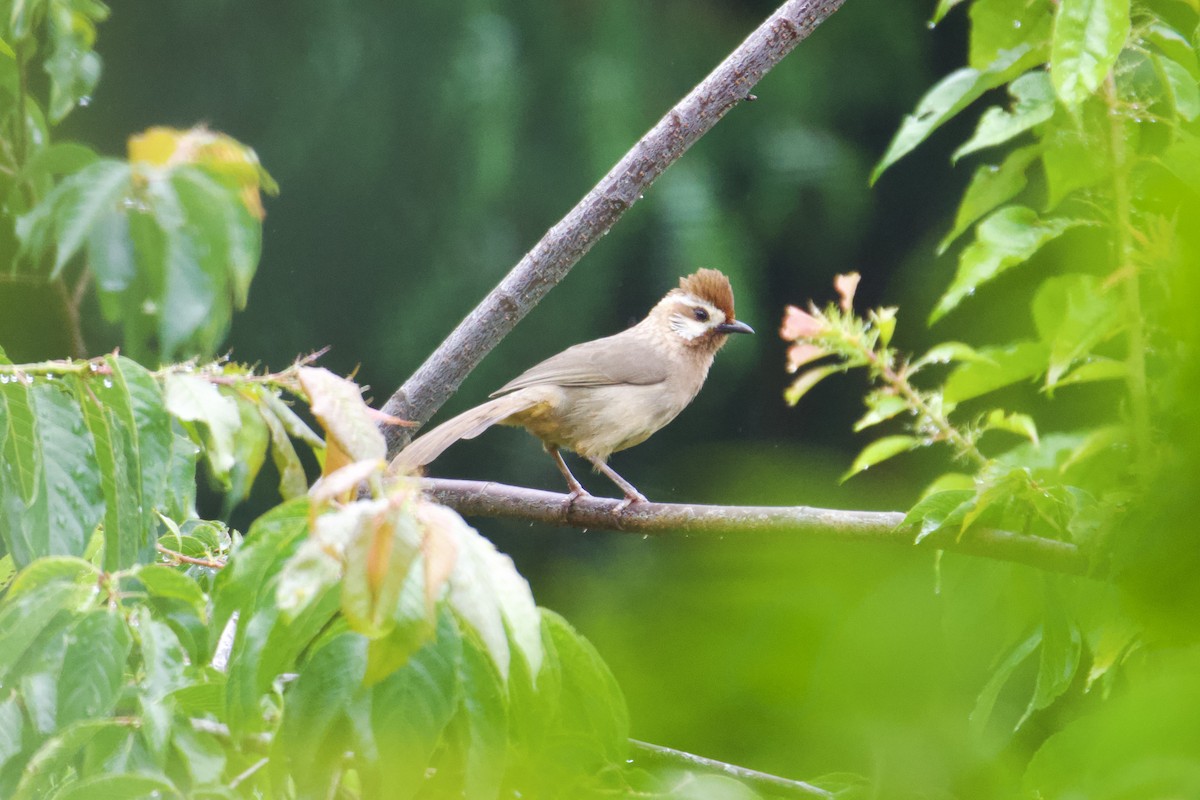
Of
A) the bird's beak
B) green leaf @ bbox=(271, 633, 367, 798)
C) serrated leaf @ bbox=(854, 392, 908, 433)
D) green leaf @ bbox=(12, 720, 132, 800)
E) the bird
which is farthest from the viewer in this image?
the bird's beak

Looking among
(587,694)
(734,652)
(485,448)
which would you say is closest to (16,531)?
(587,694)

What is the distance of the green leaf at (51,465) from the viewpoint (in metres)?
A: 1.09

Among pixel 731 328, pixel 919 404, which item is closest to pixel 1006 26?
pixel 919 404

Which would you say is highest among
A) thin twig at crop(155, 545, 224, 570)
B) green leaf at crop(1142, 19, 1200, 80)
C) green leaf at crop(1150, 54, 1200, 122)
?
green leaf at crop(1142, 19, 1200, 80)

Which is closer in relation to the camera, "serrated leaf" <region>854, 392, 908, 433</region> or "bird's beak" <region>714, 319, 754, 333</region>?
"serrated leaf" <region>854, 392, 908, 433</region>

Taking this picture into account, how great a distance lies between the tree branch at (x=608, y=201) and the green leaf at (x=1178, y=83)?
90 centimetres

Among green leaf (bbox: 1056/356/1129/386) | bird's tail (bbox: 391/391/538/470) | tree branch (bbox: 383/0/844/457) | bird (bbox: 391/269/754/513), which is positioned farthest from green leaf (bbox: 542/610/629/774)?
bird (bbox: 391/269/754/513)

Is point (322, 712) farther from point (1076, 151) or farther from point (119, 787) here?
point (1076, 151)

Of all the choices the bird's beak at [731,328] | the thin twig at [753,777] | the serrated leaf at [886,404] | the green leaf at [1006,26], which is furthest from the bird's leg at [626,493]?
the thin twig at [753,777]

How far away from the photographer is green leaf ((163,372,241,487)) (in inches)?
41.3

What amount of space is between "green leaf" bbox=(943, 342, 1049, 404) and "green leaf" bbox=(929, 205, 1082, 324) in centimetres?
6

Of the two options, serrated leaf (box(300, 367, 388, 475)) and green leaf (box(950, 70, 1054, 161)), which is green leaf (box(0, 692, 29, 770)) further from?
green leaf (box(950, 70, 1054, 161))

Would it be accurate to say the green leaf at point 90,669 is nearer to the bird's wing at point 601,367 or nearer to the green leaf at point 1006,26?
the green leaf at point 1006,26

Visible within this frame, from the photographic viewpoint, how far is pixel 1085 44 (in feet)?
2.89
